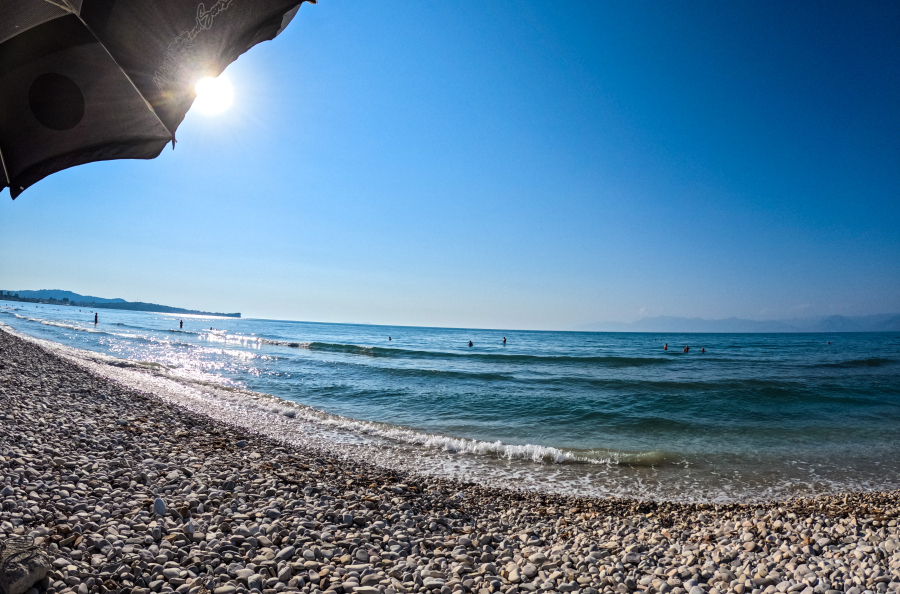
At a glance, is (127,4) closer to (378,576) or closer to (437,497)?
(378,576)

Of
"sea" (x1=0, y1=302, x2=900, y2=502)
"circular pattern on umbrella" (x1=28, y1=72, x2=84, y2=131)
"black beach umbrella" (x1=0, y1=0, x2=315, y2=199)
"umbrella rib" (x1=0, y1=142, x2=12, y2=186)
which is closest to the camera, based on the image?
"black beach umbrella" (x1=0, y1=0, x2=315, y2=199)

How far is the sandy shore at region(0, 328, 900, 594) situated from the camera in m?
3.46

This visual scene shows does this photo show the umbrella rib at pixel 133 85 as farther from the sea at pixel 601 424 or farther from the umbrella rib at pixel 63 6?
the sea at pixel 601 424

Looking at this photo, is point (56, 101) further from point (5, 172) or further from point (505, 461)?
point (505, 461)

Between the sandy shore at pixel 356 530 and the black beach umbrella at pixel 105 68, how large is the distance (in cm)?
306

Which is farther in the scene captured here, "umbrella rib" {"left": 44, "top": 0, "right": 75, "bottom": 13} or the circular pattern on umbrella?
the circular pattern on umbrella

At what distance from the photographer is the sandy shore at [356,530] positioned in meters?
3.46

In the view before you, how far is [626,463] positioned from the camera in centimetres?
950

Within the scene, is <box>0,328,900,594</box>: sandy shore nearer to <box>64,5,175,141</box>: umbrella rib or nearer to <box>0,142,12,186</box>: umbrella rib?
<box>0,142,12,186</box>: umbrella rib

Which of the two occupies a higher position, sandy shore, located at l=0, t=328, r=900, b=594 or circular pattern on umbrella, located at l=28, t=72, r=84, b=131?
circular pattern on umbrella, located at l=28, t=72, r=84, b=131

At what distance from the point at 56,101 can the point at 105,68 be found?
400 mm

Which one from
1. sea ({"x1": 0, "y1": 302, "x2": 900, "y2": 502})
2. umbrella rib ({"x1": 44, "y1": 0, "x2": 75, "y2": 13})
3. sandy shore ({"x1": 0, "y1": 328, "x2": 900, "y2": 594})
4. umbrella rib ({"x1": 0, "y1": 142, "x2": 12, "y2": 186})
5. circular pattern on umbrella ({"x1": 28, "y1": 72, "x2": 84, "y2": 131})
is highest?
umbrella rib ({"x1": 44, "y1": 0, "x2": 75, "y2": 13})

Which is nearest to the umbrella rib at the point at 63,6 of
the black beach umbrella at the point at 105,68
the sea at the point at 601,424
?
the black beach umbrella at the point at 105,68

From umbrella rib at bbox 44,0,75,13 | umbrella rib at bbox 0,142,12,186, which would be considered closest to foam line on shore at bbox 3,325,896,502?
umbrella rib at bbox 0,142,12,186
